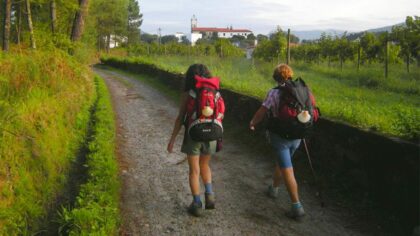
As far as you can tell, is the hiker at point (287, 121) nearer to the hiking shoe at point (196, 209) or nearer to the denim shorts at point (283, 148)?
the denim shorts at point (283, 148)

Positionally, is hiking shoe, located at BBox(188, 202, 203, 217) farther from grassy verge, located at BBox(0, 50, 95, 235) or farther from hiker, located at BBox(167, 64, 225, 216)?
grassy verge, located at BBox(0, 50, 95, 235)

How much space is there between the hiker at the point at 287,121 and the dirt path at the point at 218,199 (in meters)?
0.35

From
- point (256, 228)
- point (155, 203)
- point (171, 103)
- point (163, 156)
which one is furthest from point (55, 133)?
point (171, 103)

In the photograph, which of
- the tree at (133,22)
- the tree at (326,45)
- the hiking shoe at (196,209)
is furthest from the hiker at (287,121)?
the tree at (133,22)

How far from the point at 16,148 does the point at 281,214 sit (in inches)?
140

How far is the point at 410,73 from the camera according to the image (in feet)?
64.8

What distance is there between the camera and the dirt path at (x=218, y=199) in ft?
14.9

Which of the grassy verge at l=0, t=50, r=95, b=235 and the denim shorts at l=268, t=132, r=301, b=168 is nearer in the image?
the denim shorts at l=268, t=132, r=301, b=168

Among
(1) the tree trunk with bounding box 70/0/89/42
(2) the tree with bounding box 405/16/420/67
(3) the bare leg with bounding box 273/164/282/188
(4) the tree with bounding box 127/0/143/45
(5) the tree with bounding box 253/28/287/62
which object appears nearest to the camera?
(3) the bare leg with bounding box 273/164/282/188

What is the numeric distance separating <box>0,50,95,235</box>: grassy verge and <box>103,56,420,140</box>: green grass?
13.6 feet

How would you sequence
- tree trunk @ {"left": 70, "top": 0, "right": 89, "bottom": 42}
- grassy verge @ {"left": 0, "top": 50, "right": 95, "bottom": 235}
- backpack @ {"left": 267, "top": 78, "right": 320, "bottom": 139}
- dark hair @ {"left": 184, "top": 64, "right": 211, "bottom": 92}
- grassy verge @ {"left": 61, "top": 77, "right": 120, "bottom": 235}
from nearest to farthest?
grassy verge @ {"left": 61, "top": 77, "right": 120, "bottom": 235} < backpack @ {"left": 267, "top": 78, "right": 320, "bottom": 139} < dark hair @ {"left": 184, "top": 64, "right": 211, "bottom": 92} < grassy verge @ {"left": 0, "top": 50, "right": 95, "bottom": 235} < tree trunk @ {"left": 70, "top": 0, "right": 89, "bottom": 42}

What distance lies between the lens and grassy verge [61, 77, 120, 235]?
13.8 feet

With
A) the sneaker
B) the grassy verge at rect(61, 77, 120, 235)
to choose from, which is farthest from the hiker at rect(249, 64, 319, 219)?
the grassy verge at rect(61, 77, 120, 235)

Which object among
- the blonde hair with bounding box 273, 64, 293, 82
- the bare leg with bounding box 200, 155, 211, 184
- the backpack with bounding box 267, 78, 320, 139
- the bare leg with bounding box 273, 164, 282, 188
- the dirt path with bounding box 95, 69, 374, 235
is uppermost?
the blonde hair with bounding box 273, 64, 293, 82
